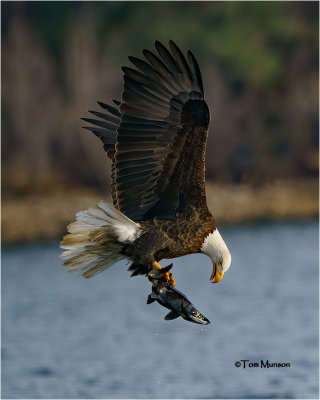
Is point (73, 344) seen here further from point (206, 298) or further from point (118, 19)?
point (118, 19)

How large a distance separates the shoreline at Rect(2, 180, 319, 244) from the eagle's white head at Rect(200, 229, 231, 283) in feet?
31.6

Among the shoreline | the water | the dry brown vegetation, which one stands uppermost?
the dry brown vegetation

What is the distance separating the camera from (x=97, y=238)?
5.14 meters

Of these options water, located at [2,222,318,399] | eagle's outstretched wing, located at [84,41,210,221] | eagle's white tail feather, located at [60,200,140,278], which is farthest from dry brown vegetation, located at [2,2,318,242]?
eagle's white tail feather, located at [60,200,140,278]

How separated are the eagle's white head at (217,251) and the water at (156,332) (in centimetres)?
206

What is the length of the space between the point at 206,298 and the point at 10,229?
4.79 metres

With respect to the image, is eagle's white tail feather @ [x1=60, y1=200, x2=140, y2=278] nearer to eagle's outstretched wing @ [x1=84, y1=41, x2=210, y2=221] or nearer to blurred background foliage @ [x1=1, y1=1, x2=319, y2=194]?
eagle's outstretched wing @ [x1=84, y1=41, x2=210, y2=221]

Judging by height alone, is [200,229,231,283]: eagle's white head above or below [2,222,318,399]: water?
above

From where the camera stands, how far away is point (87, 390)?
298 inches

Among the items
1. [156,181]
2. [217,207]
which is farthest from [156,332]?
[217,207]

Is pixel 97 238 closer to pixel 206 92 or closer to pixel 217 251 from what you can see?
A: pixel 217 251

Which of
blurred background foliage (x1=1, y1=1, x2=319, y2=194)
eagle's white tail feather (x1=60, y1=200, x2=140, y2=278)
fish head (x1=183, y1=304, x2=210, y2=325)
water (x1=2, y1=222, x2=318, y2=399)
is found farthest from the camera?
blurred background foliage (x1=1, y1=1, x2=319, y2=194)

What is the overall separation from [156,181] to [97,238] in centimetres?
50

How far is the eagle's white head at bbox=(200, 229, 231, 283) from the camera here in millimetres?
5254
